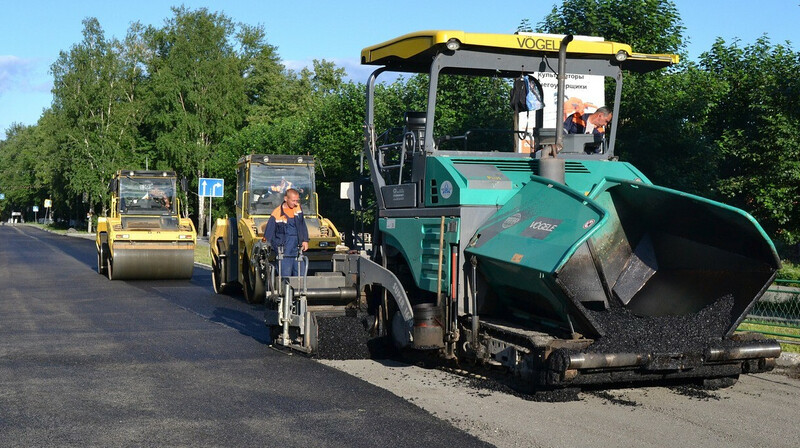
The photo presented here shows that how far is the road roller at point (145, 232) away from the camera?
21531 mm

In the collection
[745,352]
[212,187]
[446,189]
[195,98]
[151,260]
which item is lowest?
[151,260]

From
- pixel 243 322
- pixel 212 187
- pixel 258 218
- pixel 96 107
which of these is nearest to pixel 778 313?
pixel 243 322

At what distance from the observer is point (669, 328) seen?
24.1 feet

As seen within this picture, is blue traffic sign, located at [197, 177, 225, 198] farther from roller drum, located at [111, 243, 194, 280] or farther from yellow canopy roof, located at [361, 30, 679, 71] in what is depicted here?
yellow canopy roof, located at [361, 30, 679, 71]

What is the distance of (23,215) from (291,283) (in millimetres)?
152181

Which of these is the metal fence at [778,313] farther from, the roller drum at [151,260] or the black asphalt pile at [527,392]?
the roller drum at [151,260]

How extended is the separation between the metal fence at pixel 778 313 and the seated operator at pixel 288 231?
17.4 feet

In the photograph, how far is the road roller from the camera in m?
21.5

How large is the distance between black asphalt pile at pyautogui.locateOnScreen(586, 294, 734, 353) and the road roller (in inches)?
616

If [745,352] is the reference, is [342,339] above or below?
below

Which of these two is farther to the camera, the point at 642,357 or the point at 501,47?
the point at 501,47

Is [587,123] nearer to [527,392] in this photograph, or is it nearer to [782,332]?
[527,392]

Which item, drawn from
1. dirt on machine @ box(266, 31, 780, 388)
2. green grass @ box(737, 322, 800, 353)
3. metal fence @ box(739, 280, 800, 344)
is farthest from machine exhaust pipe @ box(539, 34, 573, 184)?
metal fence @ box(739, 280, 800, 344)

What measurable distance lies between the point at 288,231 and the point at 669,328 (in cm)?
544
